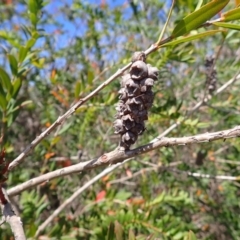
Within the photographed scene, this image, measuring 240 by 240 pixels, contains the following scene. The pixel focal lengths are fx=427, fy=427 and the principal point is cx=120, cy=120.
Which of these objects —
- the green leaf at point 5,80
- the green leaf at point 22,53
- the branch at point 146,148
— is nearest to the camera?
the branch at point 146,148

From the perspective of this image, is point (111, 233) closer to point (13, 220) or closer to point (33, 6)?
point (13, 220)

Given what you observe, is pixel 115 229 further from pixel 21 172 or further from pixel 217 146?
pixel 217 146

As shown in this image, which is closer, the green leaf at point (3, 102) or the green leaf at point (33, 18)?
the green leaf at point (3, 102)

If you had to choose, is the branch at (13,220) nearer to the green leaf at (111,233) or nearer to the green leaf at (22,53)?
the green leaf at (111,233)

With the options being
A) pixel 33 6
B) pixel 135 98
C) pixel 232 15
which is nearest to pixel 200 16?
pixel 232 15

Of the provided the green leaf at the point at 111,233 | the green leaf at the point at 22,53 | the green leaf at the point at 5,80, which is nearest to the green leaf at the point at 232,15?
the green leaf at the point at 111,233

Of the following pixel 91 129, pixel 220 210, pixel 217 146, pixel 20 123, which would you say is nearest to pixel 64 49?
pixel 20 123
